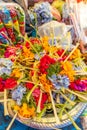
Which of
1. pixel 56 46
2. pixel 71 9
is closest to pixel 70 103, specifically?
pixel 56 46

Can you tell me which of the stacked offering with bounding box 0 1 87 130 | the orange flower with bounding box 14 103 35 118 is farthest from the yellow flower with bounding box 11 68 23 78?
the orange flower with bounding box 14 103 35 118

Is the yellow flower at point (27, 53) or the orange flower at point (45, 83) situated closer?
the orange flower at point (45, 83)

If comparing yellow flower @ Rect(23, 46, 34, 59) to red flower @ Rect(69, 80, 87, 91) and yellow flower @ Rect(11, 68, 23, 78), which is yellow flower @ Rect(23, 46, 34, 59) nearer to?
yellow flower @ Rect(11, 68, 23, 78)

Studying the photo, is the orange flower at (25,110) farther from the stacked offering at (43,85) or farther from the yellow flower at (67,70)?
the yellow flower at (67,70)

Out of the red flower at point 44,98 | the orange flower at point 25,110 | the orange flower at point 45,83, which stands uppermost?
the orange flower at point 45,83

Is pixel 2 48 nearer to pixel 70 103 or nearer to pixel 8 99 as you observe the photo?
pixel 8 99

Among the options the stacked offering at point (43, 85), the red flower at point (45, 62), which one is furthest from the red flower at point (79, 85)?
the red flower at point (45, 62)

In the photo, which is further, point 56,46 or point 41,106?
point 56,46

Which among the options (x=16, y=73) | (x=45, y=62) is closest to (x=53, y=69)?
(x=45, y=62)

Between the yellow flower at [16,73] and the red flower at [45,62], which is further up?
the red flower at [45,62]

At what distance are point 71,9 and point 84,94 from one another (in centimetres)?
86

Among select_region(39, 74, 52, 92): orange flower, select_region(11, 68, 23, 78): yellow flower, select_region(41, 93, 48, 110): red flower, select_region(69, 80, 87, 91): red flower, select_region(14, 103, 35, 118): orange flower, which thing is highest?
select_region(11, 68, 23, 78): yellow flower

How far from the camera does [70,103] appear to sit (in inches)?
45.7

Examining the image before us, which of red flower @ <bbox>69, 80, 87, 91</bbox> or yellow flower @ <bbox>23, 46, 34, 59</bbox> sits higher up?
yellow flower @ <bbox>23, 46, 34, 59</bbox>
